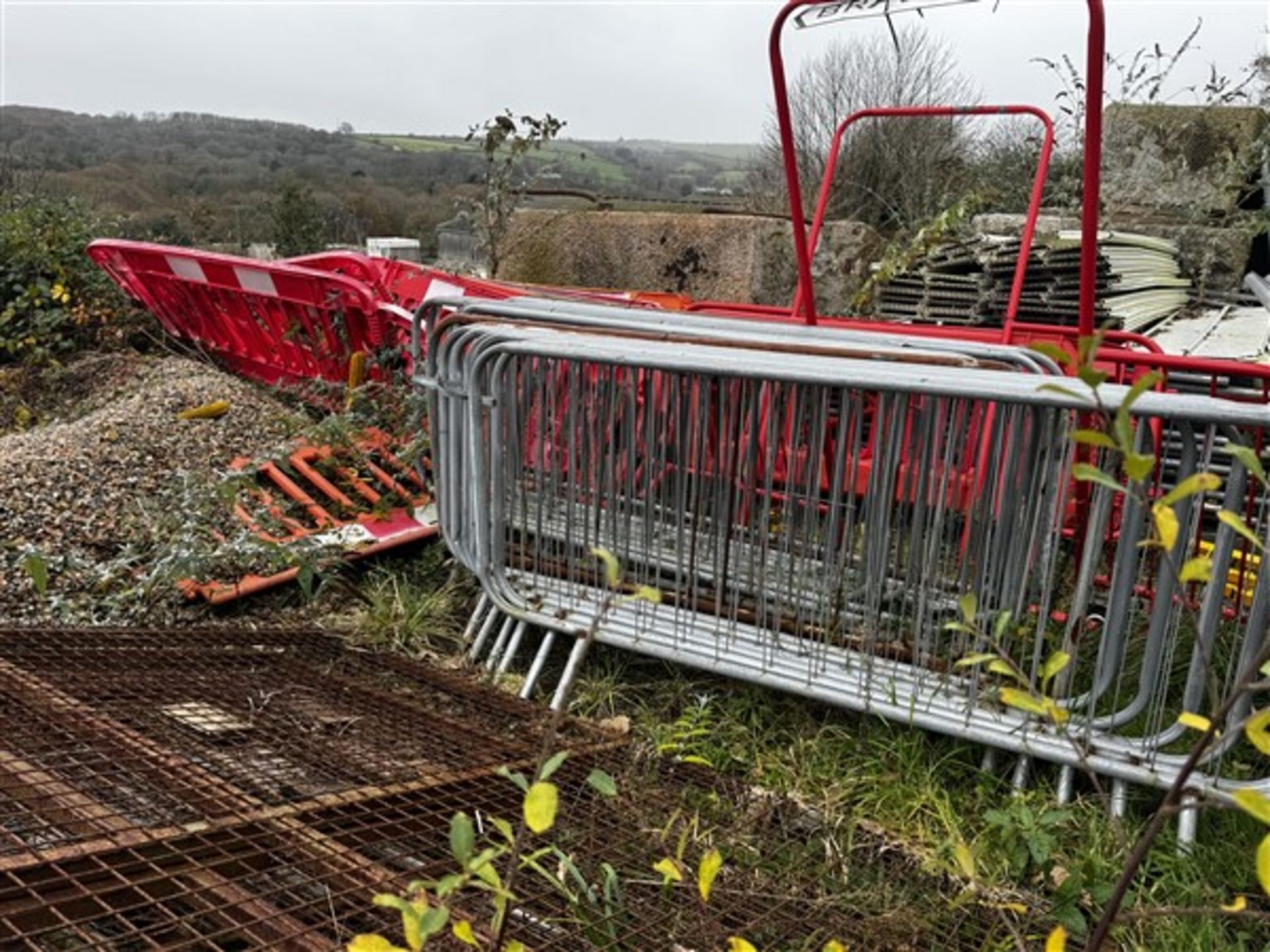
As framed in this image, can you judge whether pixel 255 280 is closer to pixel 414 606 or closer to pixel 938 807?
pixel 414 606

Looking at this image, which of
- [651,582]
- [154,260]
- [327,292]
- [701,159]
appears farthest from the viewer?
[701,159]

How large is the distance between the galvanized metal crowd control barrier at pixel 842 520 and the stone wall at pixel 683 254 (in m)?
4.36

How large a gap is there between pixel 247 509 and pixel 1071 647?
312cm

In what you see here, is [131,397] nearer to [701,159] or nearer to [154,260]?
[154,260]

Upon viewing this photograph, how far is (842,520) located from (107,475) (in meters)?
3.16

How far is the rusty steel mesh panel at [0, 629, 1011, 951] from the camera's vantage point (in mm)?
1725

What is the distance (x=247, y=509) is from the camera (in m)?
4.20

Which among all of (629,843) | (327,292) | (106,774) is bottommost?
(629,843)

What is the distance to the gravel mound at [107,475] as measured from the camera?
3.72m

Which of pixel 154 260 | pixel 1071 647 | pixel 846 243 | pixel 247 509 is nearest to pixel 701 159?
pixel 846 243

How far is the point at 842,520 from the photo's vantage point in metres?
3.09

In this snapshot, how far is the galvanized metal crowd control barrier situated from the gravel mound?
53.3 inches

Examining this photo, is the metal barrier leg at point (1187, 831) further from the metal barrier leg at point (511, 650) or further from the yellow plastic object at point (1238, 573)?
the metal barrier leg at point (511, 650)

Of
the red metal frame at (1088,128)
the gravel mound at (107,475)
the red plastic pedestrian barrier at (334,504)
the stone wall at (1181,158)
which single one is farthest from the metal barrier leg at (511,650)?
the stone wall at (1181,158)
